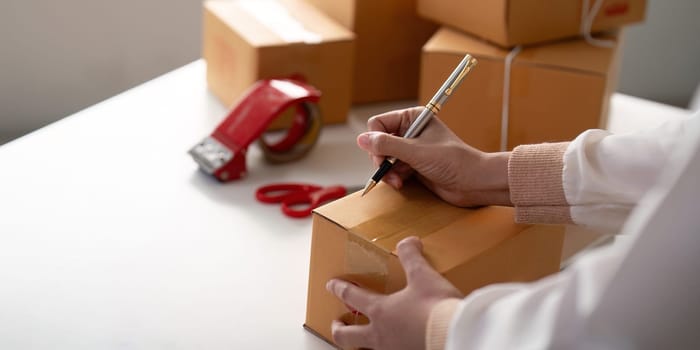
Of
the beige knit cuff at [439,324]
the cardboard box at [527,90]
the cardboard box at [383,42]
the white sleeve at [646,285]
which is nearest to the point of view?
the white sleeve at [646,285]

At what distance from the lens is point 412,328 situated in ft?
2.57

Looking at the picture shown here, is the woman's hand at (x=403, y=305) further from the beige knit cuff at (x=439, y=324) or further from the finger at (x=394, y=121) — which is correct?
the finger at (x=394, y=121)

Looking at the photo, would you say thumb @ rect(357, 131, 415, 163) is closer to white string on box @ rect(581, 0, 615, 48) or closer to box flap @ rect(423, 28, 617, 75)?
box flap @ rect(423, 28, 617, 75)

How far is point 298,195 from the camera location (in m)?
1.21

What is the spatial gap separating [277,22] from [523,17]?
15.2 inches

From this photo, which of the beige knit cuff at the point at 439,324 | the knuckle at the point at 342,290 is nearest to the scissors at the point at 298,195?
the knuckle at the point at 342,290

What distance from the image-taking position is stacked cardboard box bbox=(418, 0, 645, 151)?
4.31 ft

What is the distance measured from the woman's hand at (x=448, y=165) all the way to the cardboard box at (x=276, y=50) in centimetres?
43

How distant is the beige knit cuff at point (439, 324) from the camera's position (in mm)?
739

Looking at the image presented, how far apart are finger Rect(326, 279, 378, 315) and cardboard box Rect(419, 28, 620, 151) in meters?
0.54

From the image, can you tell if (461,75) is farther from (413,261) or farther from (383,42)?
(383,42)

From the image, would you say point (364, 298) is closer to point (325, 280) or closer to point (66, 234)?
point (325, 280)

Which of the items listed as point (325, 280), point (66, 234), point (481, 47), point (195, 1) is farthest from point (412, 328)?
point (195, 1)

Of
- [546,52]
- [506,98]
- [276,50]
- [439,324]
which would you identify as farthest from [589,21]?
[439,324]
